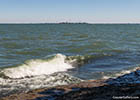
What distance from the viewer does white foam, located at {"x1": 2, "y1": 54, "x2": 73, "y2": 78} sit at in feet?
34.8

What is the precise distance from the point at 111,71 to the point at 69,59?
179 inches

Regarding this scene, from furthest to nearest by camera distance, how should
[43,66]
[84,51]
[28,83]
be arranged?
[84,51] → [43,66] → [28,83]

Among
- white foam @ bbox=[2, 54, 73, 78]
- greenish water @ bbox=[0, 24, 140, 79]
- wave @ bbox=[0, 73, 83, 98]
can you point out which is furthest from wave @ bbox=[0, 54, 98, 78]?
wave @ bbox=[0, 73, 83, 98]

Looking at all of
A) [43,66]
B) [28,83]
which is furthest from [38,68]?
[28,83]

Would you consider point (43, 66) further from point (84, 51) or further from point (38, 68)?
point (84, 51)

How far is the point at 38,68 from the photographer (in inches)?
476

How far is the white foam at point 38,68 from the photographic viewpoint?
34.8 ft

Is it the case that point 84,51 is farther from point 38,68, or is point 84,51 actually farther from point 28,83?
point 28,83

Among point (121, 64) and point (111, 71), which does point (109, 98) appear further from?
point (121, 64)

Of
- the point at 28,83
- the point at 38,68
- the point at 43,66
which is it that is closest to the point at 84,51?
the point at 43,66

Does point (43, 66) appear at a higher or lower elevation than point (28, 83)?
lower

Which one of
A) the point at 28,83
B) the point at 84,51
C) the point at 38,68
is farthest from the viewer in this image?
the point at 84,51

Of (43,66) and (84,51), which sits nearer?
(43,66)

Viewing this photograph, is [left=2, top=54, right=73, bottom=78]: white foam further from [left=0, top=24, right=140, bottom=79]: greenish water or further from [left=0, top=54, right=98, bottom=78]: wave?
[left=0, top=24, right=140, bottom=79]: greenish water
